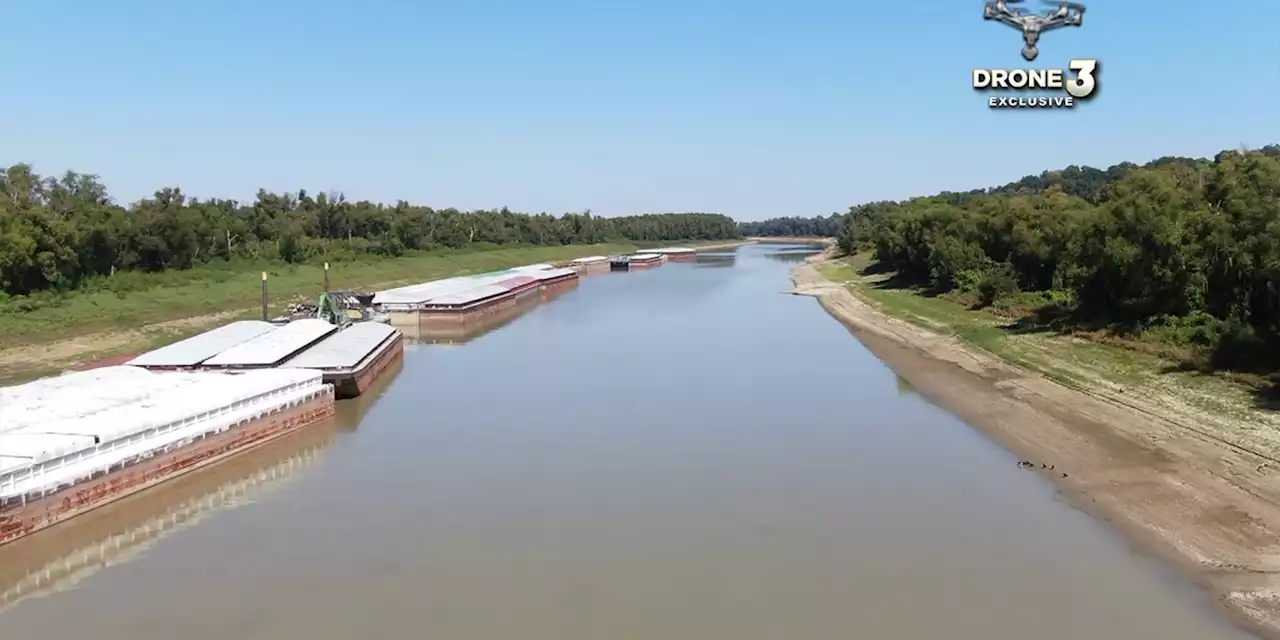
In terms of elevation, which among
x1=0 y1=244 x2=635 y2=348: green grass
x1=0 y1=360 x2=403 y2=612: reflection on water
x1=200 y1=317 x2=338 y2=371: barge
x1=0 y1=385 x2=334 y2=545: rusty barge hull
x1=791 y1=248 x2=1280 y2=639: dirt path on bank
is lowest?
x1=791 y1=248 x2=1280 y2=639: dirt path on bank

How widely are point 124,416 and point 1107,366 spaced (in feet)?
102

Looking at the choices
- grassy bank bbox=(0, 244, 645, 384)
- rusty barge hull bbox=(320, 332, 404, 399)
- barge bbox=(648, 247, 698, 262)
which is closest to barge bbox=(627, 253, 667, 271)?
barge bbox=(648, 247, 698, 262)

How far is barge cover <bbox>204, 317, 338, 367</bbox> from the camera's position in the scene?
3070 centimetres

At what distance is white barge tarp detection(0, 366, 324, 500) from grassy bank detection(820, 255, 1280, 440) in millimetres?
24732

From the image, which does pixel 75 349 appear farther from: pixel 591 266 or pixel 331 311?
pixel 591 266

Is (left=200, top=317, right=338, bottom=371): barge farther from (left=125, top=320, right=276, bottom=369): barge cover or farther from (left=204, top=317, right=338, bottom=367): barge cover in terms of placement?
(left=125, top=320, right=276, bottom=369): barge cover

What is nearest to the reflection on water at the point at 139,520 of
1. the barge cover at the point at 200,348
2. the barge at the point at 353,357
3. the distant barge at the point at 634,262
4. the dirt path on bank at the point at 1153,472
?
the barge at the point at 353,357

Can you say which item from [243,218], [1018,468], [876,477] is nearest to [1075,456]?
[1018,468]

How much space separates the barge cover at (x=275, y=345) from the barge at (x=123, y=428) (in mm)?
2025

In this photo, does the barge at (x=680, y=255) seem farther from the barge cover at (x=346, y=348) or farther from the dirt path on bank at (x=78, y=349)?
the barge cover at (x=346, y=348)

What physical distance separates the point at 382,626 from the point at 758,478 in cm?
1054

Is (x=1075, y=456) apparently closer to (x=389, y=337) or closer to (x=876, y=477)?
(x=876, y=477)

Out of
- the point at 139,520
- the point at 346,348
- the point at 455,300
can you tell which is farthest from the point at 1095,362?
the point at 455,300

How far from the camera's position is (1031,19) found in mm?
36781
